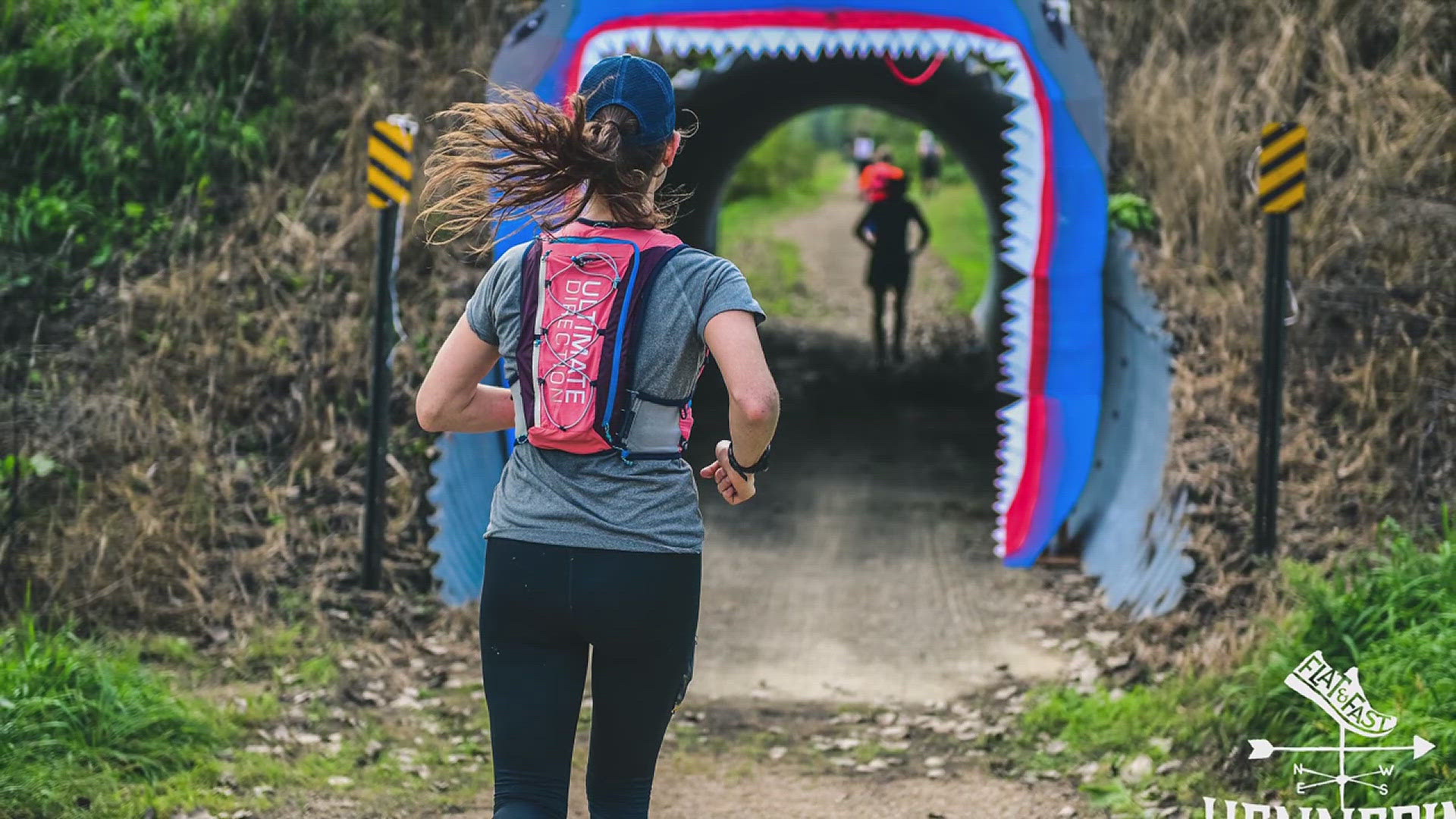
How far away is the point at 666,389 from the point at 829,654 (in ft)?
13.9

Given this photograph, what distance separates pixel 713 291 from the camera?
276cm

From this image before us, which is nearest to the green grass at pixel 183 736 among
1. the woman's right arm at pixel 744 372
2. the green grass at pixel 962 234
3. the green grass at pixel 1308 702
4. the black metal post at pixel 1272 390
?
the green grass at pixel 1308 702

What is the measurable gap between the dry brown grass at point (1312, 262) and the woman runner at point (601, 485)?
3707 mm

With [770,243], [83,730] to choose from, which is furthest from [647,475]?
[770,243]

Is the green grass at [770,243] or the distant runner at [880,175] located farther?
the green grass at [770,243]

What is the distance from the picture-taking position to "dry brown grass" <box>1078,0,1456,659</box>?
6.48m

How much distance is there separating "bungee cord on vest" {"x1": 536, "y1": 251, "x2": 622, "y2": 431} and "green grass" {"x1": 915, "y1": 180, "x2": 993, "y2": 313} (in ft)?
53.8

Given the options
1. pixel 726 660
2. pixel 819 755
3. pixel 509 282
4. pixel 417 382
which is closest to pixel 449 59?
pixel 417 382

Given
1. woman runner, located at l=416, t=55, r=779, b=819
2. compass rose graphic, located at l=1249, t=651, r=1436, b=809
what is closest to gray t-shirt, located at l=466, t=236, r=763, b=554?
woman runner, located at l=416, t=55, r=779, b=819

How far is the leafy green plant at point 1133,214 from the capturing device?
804 centimetres

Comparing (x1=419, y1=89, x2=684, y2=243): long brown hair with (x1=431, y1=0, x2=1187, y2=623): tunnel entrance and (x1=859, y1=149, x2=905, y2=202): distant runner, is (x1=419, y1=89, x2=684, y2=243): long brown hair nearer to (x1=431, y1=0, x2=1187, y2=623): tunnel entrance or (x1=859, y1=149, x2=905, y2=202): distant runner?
(x1=431, y1=0, x2=1187, y2=623): tunnel entrance

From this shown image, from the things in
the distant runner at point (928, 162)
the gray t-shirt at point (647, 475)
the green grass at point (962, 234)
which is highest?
the distant runner at point (928, 162)

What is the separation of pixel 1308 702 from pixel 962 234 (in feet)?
80.4

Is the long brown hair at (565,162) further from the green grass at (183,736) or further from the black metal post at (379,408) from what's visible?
the black metal post at (379,408)
